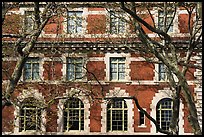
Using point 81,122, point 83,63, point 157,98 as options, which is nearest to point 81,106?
point 81,122

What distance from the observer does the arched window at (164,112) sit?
27211 mm

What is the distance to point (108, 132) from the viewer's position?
27141 mm

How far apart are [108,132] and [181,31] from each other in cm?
867

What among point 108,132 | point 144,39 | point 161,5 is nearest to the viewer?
point 144,39

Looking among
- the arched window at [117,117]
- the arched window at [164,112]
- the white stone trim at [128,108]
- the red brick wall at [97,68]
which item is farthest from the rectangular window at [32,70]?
the arched window at [164,112]

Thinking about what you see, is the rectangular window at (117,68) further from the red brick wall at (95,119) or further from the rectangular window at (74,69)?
the red brick wall at (95,119)

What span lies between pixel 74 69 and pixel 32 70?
2.99m

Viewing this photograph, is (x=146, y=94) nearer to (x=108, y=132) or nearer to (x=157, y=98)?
(x=157, y=98)

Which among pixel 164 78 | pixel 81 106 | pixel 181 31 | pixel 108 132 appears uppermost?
pixel 181 31

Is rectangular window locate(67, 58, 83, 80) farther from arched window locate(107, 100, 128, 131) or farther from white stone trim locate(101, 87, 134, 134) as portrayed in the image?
arched window locate(107, 100, 128, 131)

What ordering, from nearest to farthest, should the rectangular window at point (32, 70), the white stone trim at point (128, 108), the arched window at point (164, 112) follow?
1. the white stone trim at point (128, 108)
2. the arched window at point (164, 112)
3. the rectangular window at point (32, 70)

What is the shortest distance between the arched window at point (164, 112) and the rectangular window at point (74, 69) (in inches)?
232

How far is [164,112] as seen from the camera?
89.6 feet

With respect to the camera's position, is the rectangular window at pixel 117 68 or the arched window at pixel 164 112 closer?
the arched window at pixel 164 112
